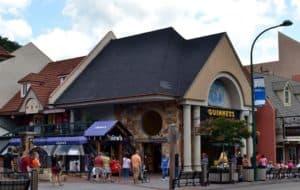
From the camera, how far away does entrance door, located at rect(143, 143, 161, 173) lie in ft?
146

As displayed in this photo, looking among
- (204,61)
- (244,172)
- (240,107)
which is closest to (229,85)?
(240,107)

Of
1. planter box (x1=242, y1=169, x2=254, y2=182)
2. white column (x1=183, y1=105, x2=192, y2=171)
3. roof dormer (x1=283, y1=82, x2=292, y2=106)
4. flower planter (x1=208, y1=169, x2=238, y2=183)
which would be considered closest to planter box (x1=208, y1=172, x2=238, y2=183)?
flower planter (x1=208, y1=169, x2=238, y2=183)

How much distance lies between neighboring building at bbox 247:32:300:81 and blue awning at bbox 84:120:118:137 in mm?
35036

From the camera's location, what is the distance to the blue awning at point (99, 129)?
40.0m

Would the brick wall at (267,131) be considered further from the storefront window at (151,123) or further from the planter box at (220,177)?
the planter box at (220,177)

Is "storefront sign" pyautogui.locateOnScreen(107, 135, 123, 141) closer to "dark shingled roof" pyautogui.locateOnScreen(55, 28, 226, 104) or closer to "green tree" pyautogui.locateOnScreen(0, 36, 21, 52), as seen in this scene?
"dark shingled roof" pyautogui.locateOnScreen(55, 28, 226, 104)

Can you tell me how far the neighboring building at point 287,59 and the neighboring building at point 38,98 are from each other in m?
28.2

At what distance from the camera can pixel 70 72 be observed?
49.8m

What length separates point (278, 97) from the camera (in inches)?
2208

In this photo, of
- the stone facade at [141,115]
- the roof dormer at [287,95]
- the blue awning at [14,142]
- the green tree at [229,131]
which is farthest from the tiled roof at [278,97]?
the blue awning at [14,142]

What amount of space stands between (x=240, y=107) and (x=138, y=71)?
30.1 ft

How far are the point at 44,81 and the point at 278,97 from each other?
70.0 ft

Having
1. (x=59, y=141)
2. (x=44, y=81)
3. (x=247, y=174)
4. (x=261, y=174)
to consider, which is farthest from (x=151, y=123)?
(x=44, y=81)

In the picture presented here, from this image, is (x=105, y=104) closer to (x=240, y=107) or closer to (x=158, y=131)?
(x=158, y=131)
